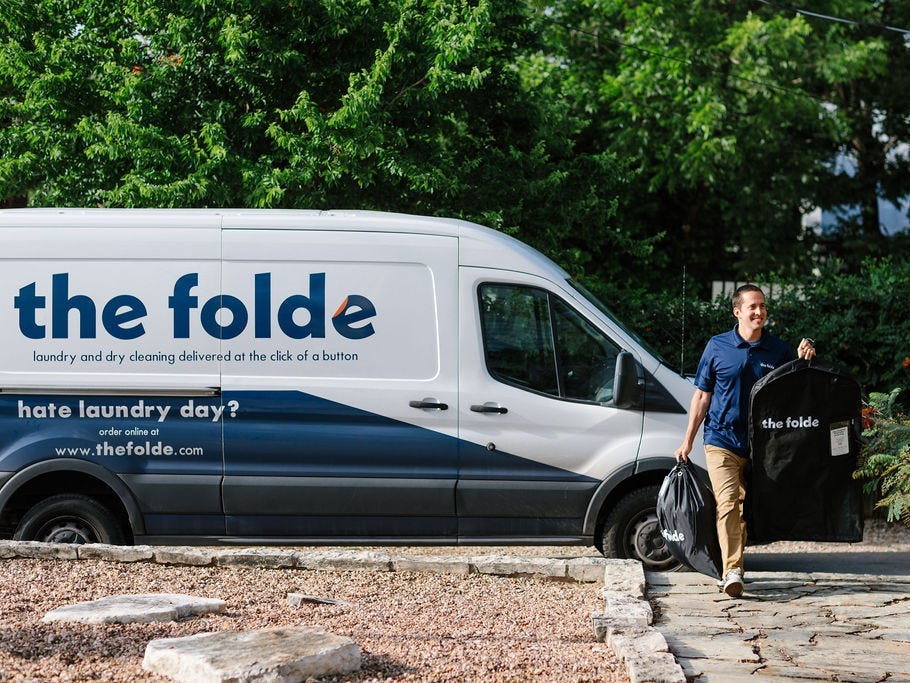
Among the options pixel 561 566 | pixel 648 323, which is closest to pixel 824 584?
pixel 561 566

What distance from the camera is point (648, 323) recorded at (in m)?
11.2

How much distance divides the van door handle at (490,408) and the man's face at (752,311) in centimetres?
154

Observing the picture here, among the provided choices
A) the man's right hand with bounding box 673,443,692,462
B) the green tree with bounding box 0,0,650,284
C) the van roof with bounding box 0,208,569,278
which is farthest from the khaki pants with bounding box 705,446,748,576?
the green tree with bounding box 0,0,650,284

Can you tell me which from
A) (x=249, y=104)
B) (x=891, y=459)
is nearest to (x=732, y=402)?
(x=891, y=459)

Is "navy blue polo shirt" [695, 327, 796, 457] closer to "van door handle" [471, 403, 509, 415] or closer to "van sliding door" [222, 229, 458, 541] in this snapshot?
"van door handle" [471, 403, 509, 415]

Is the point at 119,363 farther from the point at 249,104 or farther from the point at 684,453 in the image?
the point at 249,104

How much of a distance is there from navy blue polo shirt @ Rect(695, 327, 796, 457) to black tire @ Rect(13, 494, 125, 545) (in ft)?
12.1

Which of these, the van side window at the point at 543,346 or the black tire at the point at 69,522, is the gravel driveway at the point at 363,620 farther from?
the van side window at the point at 543,346

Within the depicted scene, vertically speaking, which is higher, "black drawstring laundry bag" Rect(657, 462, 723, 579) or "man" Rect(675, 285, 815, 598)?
"man" Rect(675, 285, 815, 598)

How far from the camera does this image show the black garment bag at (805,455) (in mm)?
6605

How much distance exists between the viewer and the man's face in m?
6.61

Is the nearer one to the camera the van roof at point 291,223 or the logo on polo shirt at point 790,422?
the logo on polo shirt at point 790,422

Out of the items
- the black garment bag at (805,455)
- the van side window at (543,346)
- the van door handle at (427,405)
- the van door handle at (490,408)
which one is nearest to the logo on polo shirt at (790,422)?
the black garment bag at (805,455)

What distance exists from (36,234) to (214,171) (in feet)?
10.9
